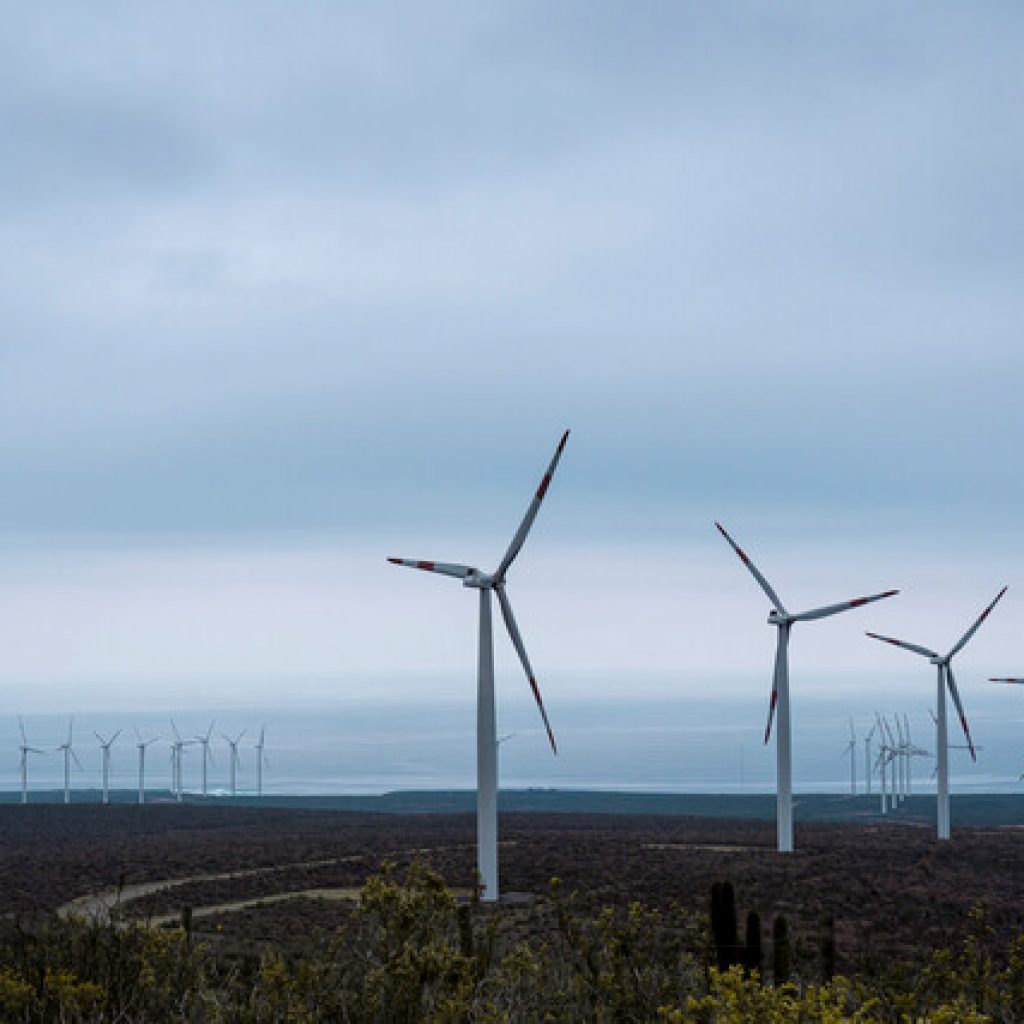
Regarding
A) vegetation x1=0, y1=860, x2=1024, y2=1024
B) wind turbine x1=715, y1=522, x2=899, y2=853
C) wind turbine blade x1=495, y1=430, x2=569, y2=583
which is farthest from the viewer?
wind turbine x1=715, y1=522, x2=899, y2=853

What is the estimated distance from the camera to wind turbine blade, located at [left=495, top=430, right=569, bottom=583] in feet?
143

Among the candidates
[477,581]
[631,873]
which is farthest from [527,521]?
[631,873]

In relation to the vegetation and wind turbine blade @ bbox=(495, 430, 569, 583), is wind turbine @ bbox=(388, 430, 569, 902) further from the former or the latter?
the vegetation

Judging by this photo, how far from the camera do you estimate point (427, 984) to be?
1545cm

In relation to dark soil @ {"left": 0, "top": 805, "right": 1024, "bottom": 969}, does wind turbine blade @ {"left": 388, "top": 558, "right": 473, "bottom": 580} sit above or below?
above

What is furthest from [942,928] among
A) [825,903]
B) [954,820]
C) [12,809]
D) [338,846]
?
[954,820]

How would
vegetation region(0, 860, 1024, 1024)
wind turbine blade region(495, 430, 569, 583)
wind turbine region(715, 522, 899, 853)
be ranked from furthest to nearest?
1. wind turbine region(715, 522, 899, 853)
2. wind turbine blade region(495, 430, 569, 583)
3. vegetation region(0, 860, 1024, 1024)

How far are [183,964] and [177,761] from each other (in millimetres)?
150106

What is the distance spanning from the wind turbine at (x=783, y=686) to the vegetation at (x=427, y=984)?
43.2 meters

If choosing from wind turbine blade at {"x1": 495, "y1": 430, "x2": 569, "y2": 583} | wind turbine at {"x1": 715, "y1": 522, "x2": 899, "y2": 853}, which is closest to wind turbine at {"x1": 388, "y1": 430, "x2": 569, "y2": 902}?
wind turbine blade at {"x1": 495, "y1": 430, "x2": 569, "y2": 583}

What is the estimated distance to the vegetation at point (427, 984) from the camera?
13523 mm

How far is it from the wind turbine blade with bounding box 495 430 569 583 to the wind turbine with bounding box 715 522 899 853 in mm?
21449

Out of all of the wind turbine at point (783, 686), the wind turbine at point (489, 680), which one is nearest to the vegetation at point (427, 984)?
the wind turbine at point (489, 680)

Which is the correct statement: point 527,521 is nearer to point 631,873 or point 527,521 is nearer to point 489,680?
point 489,680
